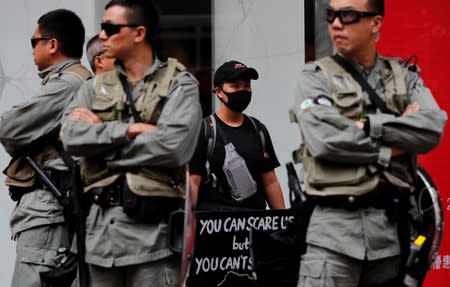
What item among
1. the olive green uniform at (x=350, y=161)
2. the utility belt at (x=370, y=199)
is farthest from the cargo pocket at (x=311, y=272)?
the utility belt at (x=370, y=199)

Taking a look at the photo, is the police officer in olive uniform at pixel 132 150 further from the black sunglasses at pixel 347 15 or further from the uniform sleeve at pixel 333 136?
the black sunglasses at pixel 347 15

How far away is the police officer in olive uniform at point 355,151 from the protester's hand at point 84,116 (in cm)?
103

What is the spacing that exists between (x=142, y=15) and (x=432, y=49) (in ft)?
10.8

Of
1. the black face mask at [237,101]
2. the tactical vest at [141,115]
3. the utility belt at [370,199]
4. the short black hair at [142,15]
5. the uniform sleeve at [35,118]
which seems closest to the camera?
the utility belt at [370,199]

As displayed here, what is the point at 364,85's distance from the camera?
5.67m

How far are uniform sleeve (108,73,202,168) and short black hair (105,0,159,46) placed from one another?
0.39 metres

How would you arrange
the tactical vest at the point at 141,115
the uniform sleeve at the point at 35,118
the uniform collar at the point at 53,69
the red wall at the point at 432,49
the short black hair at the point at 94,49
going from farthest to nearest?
the red wall at the point at 432,49, the short black hair at the point at 94,49, the uniform collar at the point at 53,69, the uniform sleeve at the point at 35,118, the tactical vest at the point at 141,115

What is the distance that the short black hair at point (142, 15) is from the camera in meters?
5.88

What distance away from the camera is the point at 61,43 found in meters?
6.94

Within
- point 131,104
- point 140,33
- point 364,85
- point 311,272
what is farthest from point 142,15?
point 311,272

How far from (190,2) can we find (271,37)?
45.2 inches

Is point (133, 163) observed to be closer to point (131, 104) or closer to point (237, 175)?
point (131, 104)

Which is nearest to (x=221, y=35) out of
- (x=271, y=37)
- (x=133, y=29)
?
(x=271, y=37)

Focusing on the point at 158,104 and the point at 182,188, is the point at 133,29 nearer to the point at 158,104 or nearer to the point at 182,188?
the point at 158,104
